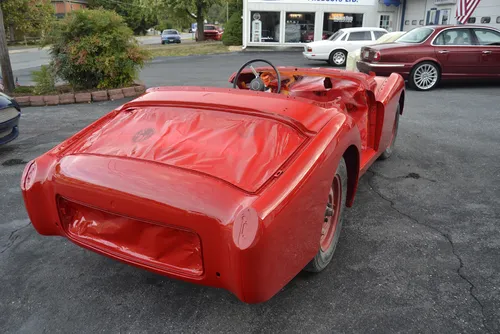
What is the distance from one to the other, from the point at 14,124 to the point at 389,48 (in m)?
8.21

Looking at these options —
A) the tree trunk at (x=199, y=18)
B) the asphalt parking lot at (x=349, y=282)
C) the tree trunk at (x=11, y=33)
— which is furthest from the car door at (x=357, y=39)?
the tree trunk at (x=11, y=33)

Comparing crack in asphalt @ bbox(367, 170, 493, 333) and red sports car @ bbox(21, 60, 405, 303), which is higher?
red sports car @ bbox(21, 60, 405, 303)

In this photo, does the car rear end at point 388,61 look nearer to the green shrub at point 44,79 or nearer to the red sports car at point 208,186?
the red sports car at point 208,186

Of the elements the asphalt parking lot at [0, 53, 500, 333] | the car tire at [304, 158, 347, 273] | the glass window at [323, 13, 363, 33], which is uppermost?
the glass window at [323, 13, 363, 33]

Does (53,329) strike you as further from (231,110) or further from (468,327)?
(468,327)

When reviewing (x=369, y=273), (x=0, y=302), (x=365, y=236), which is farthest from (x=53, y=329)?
(x=365, y=236)

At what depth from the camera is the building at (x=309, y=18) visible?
76.9 feet

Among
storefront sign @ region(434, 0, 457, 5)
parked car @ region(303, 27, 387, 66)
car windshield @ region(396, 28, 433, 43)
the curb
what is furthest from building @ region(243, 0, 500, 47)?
the curb

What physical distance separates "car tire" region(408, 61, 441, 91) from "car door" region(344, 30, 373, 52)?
5560mm

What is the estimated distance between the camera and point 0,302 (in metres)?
2.48

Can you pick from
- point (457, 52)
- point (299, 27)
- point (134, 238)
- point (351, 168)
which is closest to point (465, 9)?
point (457, 52)

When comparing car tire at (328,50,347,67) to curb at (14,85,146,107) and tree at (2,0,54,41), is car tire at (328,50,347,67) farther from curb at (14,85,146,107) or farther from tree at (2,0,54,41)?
tree at (2,0,54,41)

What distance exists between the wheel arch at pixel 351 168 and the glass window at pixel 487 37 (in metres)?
8.80

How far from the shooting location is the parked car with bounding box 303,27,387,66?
15.2m
